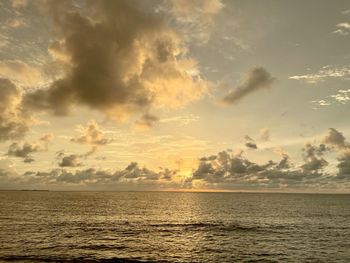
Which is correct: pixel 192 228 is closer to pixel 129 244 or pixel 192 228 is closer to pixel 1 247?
pixel 129 244

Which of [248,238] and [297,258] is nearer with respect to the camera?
[297,258]

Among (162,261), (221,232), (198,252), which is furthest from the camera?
(221,232)

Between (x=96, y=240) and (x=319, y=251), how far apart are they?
123 ft

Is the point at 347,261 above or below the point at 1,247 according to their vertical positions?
below

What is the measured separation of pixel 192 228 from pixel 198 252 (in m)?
27.7

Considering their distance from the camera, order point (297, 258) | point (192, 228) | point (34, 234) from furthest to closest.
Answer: point (192, 228) → point (34, 234) → point (297, 258)

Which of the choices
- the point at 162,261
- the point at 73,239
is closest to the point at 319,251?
the point at 162,261

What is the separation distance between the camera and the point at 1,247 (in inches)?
1996

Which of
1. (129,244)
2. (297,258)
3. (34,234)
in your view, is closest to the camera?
(297,258)

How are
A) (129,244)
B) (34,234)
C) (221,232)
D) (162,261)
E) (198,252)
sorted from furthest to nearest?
(221,232)
(34,234)
(129,244)
(198,252)
(162,261)

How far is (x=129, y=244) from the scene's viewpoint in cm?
5722

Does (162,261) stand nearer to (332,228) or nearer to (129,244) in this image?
(129,244)

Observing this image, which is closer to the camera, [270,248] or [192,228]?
[270,248]

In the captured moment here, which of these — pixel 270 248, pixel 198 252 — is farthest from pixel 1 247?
pixel 270 248
